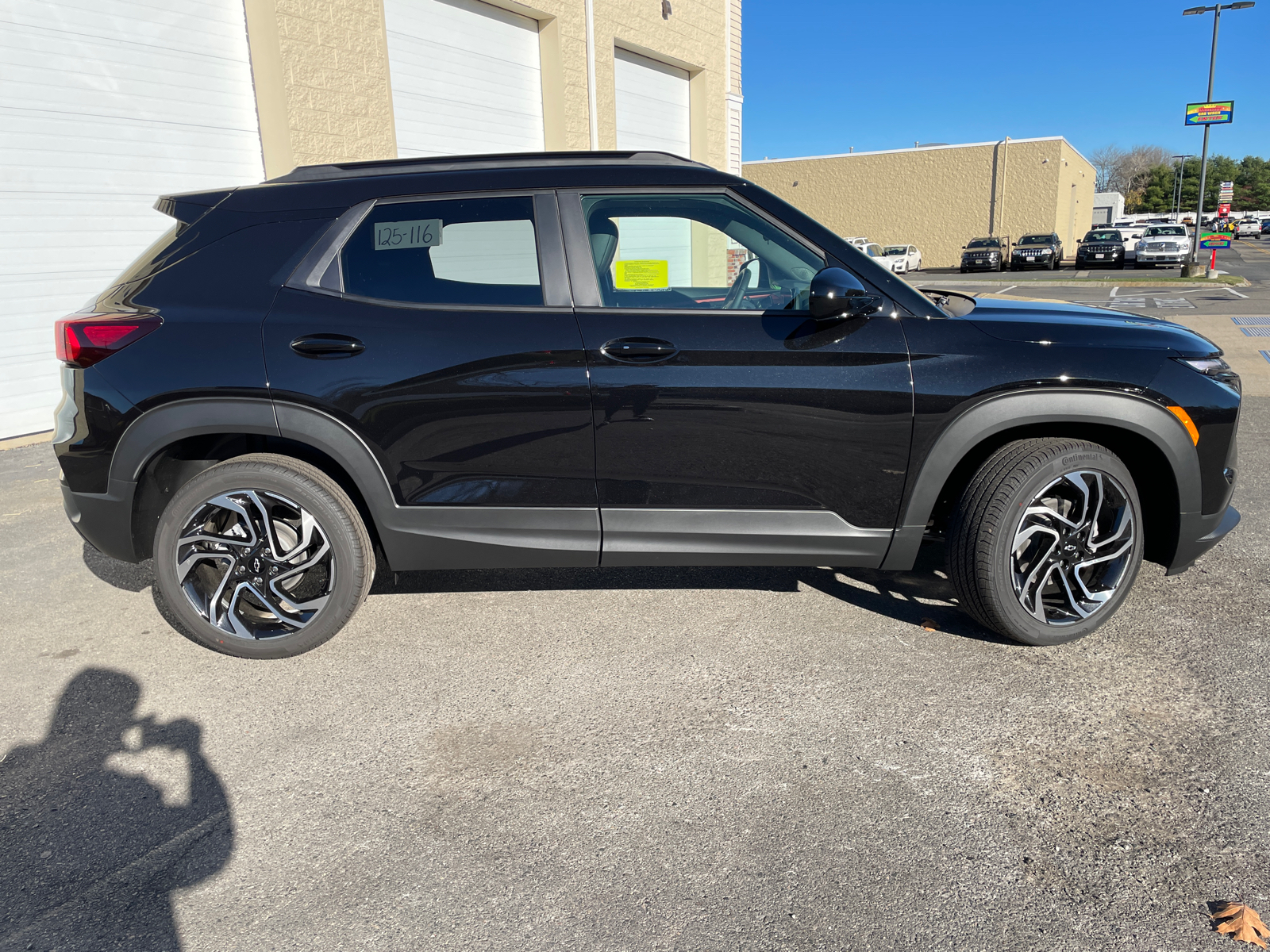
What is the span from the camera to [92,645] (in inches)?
144

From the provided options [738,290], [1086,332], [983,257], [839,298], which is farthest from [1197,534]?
[983,257]

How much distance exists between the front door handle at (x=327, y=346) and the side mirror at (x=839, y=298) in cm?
162

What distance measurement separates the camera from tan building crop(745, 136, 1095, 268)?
45594mm

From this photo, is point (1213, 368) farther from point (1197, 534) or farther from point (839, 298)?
point (839, 298)

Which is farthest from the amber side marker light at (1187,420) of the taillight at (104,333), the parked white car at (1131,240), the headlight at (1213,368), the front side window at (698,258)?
the parked white car at (1131,240)

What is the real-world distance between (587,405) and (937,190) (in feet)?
163

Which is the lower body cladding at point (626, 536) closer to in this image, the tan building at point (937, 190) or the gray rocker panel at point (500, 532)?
the gray rocker panel at point (500, 532)

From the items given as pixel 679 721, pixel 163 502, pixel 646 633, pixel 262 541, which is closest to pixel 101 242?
pixel 163 502

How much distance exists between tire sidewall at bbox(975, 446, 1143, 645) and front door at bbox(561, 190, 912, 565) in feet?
1.32

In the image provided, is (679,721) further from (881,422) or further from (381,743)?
(881,422)

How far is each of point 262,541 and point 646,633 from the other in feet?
5.05

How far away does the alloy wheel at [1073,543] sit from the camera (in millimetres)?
3238

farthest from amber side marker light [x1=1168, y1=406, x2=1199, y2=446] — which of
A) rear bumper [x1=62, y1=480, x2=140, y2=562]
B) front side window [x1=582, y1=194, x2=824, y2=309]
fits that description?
rear bumper [x1=62, y1=480, x2=140, y2=562]

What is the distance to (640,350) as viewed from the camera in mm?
3133
